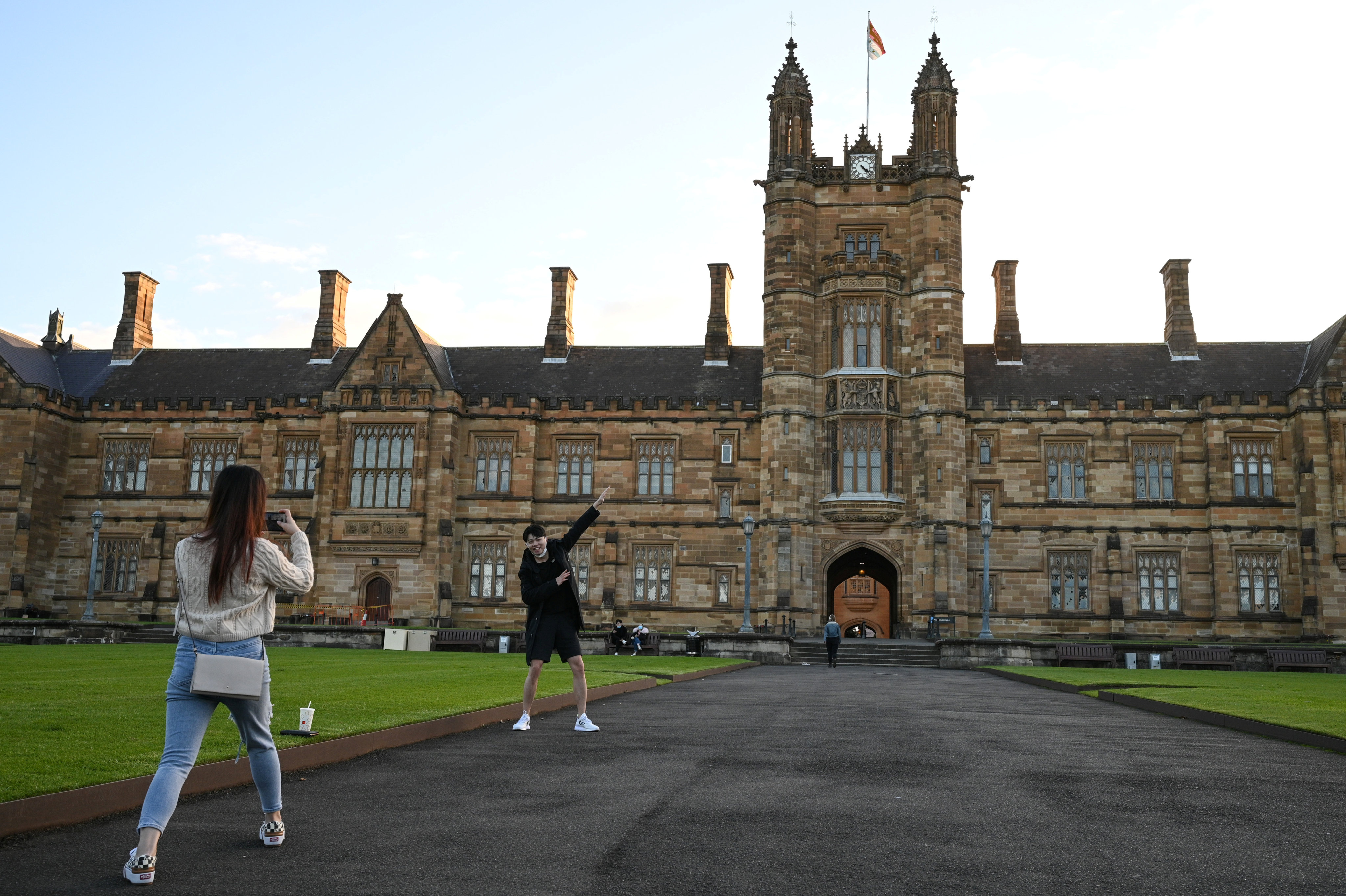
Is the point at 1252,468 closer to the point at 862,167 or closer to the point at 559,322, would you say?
the point at 862,167

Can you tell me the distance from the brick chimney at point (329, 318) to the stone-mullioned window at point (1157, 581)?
35179 millimetres

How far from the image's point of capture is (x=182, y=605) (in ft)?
18.2

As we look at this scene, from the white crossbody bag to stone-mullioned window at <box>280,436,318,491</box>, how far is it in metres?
41.4

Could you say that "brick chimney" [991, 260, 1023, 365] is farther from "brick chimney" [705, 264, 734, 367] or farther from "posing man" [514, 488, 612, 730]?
"posing man" [514, 488, 612, 730]

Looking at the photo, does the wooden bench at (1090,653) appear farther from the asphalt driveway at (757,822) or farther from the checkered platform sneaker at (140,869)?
the checkered platform sneaker at (140,869)

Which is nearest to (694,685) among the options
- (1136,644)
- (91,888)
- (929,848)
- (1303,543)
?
(929,848)

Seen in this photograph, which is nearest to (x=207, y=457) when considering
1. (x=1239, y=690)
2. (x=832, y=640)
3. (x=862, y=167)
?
(x=832, y=640)

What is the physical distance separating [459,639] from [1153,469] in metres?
26.7

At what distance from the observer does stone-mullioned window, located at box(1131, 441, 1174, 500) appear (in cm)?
4194

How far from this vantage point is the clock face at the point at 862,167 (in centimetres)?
4450

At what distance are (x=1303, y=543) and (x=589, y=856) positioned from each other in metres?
41.1

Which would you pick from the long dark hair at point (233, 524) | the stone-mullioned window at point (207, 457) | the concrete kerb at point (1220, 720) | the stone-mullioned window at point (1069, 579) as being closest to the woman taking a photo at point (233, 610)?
the long dark hair at point (233, 524)

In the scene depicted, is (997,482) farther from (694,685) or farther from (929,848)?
(929,848)

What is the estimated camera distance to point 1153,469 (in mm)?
42094
